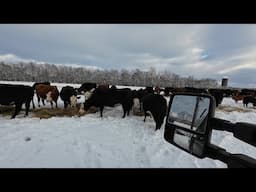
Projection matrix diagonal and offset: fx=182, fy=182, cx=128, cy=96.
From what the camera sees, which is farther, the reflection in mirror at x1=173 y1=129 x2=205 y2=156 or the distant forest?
the distant forest

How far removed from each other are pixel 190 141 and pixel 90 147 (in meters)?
3.92

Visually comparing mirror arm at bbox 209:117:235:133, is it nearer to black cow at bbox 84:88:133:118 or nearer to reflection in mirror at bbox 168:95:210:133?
reflection in mirror at bbox 168:95:210:133

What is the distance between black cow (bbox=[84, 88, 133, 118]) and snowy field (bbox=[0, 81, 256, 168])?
104 inches

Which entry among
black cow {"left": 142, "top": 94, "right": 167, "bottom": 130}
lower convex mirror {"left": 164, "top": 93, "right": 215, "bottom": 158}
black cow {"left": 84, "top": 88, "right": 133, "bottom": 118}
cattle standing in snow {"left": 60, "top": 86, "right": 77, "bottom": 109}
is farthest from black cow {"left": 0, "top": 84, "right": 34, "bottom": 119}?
lower convex mirror {"left": 164, "top": 93, "right": 215, "bottom": 158}

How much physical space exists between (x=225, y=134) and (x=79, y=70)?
285 feet

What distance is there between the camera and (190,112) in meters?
1.34

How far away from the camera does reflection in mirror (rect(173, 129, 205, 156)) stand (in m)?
1.13

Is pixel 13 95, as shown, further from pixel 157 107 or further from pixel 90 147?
pixel 157 107

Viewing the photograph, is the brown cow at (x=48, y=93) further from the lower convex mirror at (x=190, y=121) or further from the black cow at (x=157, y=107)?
the lower convex mirror at (x=190, y=121)

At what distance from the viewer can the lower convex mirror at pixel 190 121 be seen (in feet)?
3.68
